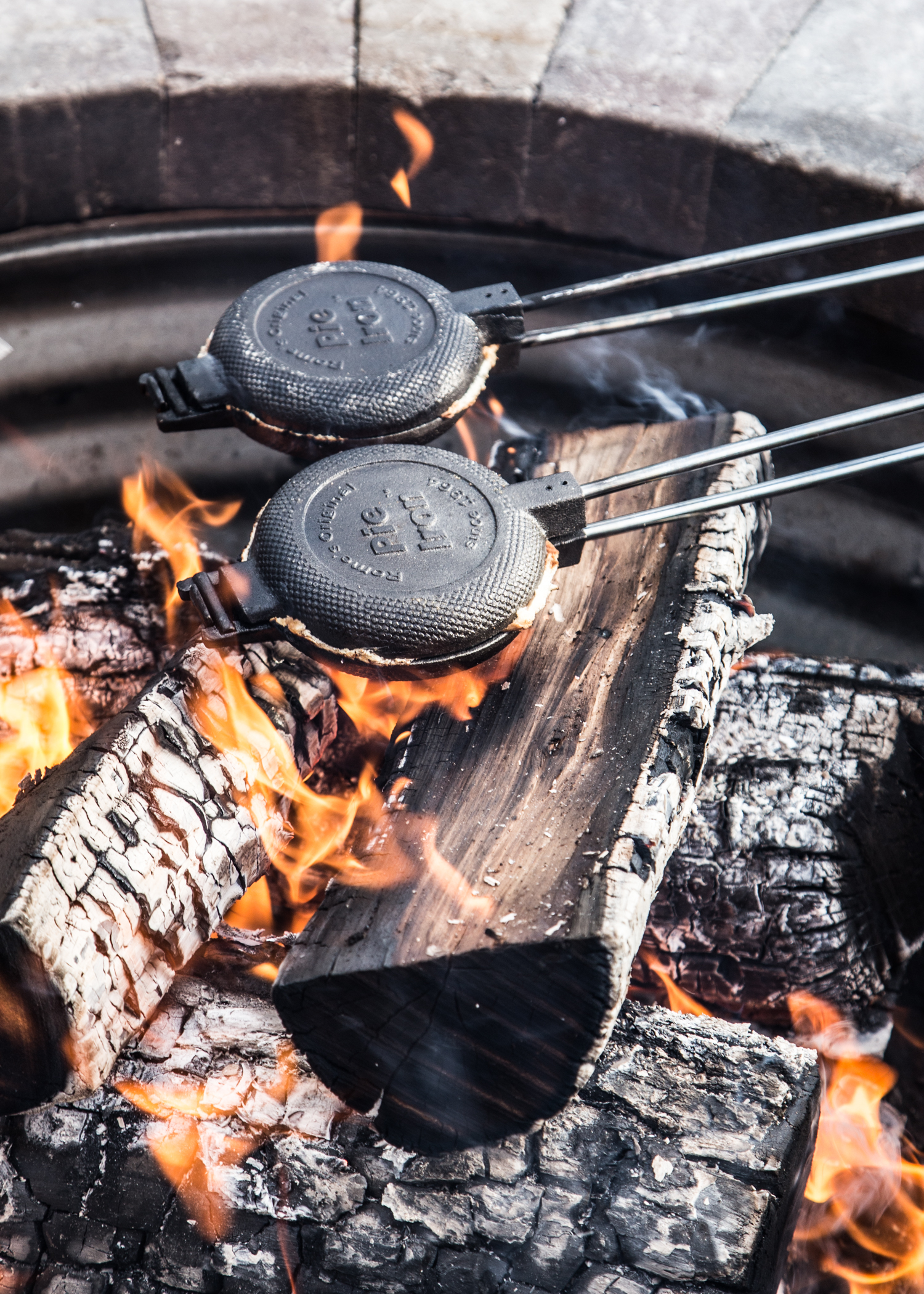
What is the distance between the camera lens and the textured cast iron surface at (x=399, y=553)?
3.91 feet

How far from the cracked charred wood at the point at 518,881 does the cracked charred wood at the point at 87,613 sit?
28.0 inches

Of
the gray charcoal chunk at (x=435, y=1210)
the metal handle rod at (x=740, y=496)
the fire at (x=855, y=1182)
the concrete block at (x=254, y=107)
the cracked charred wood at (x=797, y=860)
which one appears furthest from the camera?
the concrete block at (x=254, y=107)

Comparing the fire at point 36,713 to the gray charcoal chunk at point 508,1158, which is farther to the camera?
the fire at point 36,713

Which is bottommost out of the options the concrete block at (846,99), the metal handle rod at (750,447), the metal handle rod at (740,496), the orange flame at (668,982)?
the orange flame at (668,982)

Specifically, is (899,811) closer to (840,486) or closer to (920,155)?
(840,486)

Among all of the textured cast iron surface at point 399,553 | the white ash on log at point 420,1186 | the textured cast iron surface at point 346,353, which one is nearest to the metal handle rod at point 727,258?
the textured cast iron surface at point 346,353

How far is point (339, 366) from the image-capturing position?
4.98ft

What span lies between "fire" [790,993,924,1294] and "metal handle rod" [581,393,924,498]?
0.88 metres

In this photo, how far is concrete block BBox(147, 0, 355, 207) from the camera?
88.5 inches

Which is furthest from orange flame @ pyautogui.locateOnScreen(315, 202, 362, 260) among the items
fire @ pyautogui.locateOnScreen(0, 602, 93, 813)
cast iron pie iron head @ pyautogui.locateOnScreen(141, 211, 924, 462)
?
fire @ pyautogui.locateOnScreen(0, 602, 93, 813)

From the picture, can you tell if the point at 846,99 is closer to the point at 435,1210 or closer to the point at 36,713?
the point at 36,713

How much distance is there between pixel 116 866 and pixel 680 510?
885mm

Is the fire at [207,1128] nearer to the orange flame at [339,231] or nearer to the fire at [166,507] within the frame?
the fire at [166,507]

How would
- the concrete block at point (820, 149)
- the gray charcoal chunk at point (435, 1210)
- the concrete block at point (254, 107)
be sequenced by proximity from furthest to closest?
1. the concrete block at point (254, 107)
2. the concrete block at point (820, 149)
3. the gray charcoal chunk at point (435, 1210)
